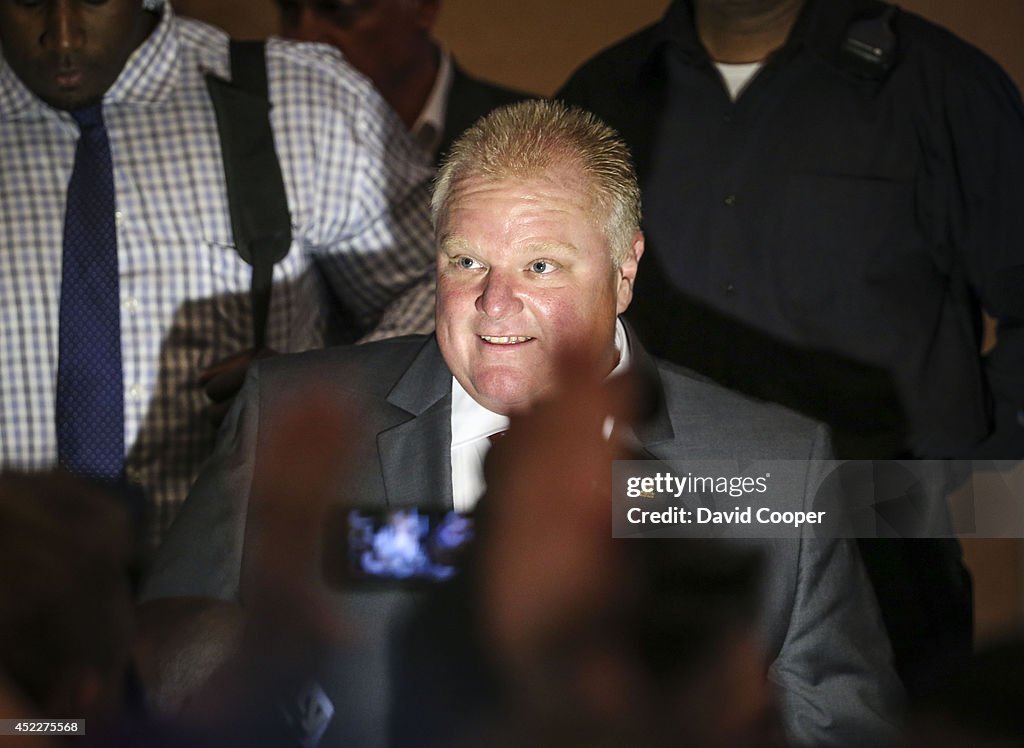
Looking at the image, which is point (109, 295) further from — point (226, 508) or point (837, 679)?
point (837, 679)

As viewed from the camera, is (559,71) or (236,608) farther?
(559,71)

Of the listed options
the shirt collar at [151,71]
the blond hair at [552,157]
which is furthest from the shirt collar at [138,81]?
the blond hair at [552,157]

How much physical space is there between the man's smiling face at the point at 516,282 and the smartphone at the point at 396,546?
0.16 meters

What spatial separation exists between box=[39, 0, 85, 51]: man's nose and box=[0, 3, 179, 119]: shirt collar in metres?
0.08

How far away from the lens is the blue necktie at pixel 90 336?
82.7 inches

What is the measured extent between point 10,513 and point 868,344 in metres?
1.18

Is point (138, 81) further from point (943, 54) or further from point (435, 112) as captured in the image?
point (943, 54)

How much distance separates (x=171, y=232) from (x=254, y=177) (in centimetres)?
14

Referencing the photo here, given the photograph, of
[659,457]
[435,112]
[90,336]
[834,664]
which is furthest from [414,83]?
[834,664]

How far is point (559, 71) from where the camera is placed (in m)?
2.41

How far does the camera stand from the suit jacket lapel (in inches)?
71.7

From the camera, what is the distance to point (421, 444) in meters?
1.83

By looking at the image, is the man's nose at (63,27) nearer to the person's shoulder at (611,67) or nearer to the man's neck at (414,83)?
the man's neck at (414,83)

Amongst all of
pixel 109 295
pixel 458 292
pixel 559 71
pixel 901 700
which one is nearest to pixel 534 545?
pixel 458 292
